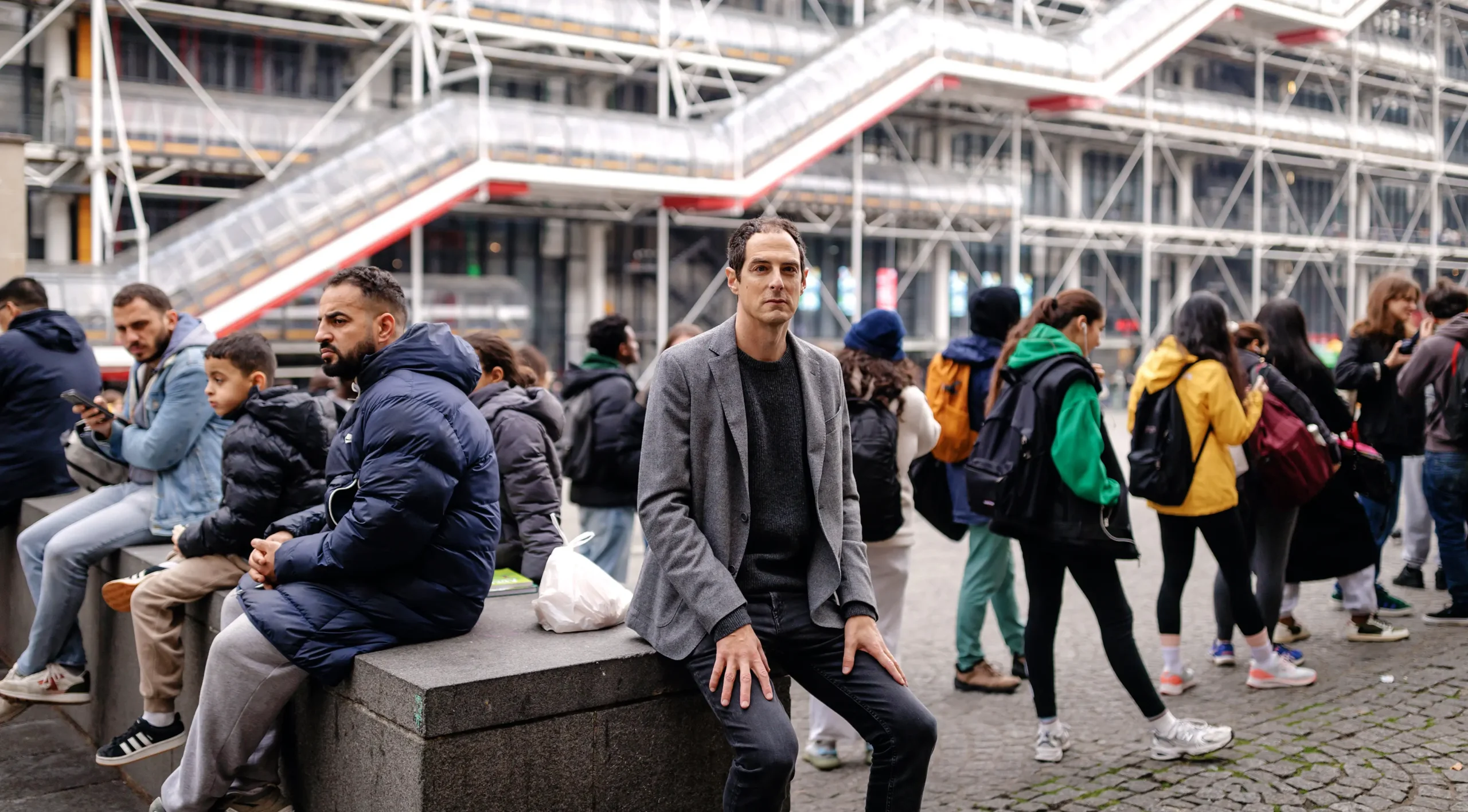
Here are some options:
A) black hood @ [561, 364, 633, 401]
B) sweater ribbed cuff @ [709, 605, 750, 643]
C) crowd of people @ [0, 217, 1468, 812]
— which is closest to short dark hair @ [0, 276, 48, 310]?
crowd of people @ [0, 217, 1468, 812]

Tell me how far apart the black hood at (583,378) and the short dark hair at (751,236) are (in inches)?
139

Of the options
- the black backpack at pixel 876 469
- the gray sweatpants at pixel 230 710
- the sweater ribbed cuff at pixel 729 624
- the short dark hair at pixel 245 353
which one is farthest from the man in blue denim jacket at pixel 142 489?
the sweater ribbed cuff at pixel 729 624

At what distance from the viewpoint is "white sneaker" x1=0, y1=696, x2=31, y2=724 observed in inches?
209

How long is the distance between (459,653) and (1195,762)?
3.02 metres

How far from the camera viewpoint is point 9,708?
533cm

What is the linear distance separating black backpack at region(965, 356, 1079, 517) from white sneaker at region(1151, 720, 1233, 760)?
40.4 inches

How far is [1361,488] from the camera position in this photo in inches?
279

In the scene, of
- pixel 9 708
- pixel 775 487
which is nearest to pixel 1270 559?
pixel 775 487

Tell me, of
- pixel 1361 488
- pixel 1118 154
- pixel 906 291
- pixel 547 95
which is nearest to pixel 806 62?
pixel 547 95

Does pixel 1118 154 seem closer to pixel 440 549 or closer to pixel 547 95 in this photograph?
pixel 547 95

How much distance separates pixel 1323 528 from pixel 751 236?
4693 mm

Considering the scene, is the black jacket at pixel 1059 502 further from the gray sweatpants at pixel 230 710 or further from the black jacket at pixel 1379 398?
the black jacket at pixel 1379 398

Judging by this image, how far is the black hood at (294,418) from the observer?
454cm

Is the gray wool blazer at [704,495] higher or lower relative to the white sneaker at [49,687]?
higher
